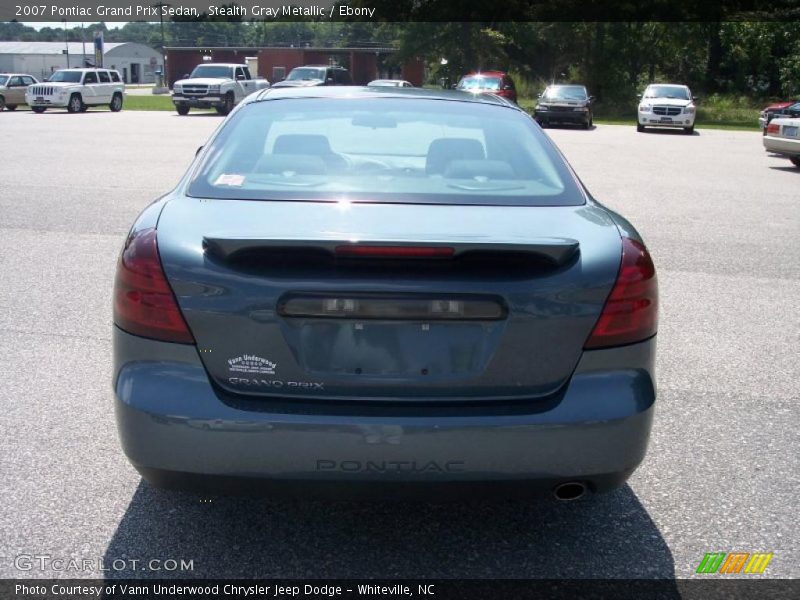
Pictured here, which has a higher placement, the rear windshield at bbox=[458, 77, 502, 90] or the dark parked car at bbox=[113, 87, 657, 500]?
the dark parked car at bbox=[113, 87, 657, 500]

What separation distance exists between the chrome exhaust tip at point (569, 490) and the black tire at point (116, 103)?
138ft

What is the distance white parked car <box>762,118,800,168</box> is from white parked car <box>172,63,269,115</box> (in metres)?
24.2

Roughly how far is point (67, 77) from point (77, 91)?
1.32m

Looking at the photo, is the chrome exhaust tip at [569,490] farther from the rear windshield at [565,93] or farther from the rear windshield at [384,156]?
the rear windshield at [565,93]

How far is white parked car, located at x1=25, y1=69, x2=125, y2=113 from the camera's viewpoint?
37688 millimetres

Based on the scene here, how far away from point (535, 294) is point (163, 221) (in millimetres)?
1295

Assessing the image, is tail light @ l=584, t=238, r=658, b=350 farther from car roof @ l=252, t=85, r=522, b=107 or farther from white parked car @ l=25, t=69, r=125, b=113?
white parked car @ l=25, t=69, r=125, b=113

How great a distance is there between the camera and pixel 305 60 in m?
79.4

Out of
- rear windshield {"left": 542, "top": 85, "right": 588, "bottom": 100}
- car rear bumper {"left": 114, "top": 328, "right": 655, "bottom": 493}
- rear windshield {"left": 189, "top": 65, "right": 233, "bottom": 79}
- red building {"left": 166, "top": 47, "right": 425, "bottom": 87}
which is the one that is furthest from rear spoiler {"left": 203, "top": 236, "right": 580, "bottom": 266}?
red building {"left": 166, "top": 47, "right": 425, "bottom": 87}

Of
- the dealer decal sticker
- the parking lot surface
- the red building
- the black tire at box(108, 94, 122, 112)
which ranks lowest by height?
the red building

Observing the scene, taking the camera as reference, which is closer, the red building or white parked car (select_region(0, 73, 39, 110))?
white parked car (select_region(0, 73, 39, 110))

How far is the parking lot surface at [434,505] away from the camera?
3232 millimetres

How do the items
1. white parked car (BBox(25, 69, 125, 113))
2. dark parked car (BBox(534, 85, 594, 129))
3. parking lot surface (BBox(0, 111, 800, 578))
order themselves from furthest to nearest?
white parked car (BBox(25, 69, 125, 113)) < dark parked car (BBox(534, 85, 594, 129)) < parking lot surface (BBox(0, 111, 800, 578))

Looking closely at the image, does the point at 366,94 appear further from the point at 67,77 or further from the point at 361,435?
the point at 67,77
